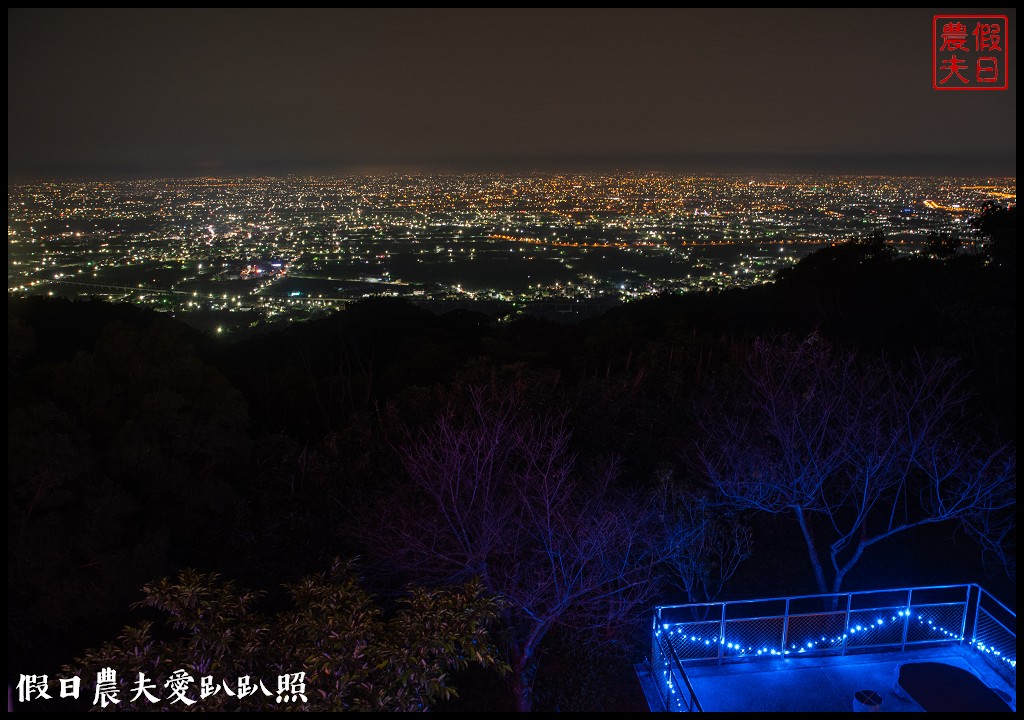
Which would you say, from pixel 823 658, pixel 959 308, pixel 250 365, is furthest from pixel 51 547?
pixel 250 365

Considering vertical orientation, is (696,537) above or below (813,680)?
above

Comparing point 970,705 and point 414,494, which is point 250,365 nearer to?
point 414,494

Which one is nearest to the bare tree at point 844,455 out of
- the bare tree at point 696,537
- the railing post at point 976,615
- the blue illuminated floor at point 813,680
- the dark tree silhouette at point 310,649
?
the bare tree at point 696,537

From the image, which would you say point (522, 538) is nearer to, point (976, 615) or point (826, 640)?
point (826, 640)
